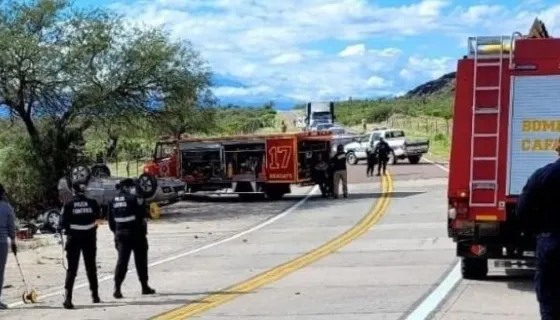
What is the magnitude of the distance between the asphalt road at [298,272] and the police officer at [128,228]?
37 centimetres

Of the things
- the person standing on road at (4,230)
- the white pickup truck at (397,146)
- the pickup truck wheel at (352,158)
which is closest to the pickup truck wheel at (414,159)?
the white pickup truck at (397,146)

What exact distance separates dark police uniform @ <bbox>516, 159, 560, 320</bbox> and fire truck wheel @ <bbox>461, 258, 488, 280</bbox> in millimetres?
6144

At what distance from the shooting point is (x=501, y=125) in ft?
39.2

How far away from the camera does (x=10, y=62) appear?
2994 cm

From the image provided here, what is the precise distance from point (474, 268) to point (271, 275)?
332 cm

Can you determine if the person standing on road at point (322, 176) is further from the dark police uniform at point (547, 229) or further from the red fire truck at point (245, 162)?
the dark police uniform at point (547, 229)

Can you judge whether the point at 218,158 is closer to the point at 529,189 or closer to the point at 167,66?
the point at 167,66

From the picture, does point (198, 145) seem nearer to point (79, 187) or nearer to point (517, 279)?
point (79, 187)

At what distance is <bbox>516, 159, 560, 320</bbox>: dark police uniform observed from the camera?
21.8 ft

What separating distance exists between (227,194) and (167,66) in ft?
19.1

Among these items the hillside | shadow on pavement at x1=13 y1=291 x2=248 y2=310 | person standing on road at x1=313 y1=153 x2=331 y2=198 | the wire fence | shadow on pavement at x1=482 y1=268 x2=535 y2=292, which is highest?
the hillside

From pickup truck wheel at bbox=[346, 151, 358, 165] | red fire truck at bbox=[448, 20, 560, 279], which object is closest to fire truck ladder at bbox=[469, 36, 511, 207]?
red fire truck at bbox=[448, 20, 560, 279]

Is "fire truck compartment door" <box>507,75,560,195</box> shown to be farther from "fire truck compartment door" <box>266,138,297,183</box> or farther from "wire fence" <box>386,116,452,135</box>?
"wire fence" <box>386,116,452,135</box>

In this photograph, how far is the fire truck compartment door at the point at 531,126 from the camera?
465 inches
